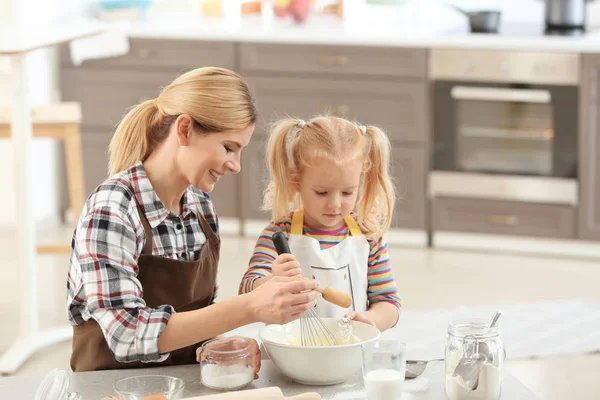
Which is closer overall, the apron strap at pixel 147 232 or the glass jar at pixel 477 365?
the glass jar at pixel 477 365

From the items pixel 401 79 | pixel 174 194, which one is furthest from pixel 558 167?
pixel 174 194

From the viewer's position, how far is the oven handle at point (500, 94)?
461 cm

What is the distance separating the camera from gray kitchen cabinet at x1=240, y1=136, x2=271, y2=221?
504 cm

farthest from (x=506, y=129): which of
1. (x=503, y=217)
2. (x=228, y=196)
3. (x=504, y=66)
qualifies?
(x=228, y=196)

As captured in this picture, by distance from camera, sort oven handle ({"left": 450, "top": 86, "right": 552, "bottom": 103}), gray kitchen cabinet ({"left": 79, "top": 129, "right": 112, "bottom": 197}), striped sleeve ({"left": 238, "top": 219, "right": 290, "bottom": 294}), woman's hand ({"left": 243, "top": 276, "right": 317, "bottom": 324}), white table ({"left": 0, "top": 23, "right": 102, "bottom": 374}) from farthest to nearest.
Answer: gray kitchen cabinet ({"left": 79, "top": 129, "right": 112, "bottom": 197}) → oven handle ({"left": 450, "top": 86, "right": 552, "bottom": 103}) → white table ({"left": 0, "top": 23, "right": 102, "bottom": 374}) → striped sleeve ({"left": 238, "top": 219, "right": 290, "bottom": 294}) → woman's hand ({"left": 243, "top": 276, "right": 317, "bottom": 324})

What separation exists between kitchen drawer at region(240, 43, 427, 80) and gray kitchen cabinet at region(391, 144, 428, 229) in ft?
1.27

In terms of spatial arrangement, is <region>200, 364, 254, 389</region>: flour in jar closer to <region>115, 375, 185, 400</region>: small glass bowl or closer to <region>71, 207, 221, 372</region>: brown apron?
<region>115, 375, 185, 400</region>: small glass bowl

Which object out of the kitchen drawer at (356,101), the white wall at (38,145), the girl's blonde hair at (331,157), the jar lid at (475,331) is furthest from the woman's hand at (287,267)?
the white wall at (38,145)

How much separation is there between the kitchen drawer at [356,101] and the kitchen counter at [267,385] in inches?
124

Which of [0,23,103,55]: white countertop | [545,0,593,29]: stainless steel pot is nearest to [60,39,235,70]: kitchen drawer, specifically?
[0,23,103,55]: white countertop

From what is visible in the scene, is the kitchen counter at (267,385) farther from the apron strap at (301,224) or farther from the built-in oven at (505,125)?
the built-in oven at (505,125)

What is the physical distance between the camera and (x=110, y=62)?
5.11m

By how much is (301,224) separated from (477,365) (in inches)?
26.2

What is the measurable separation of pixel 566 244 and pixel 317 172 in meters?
2.99
